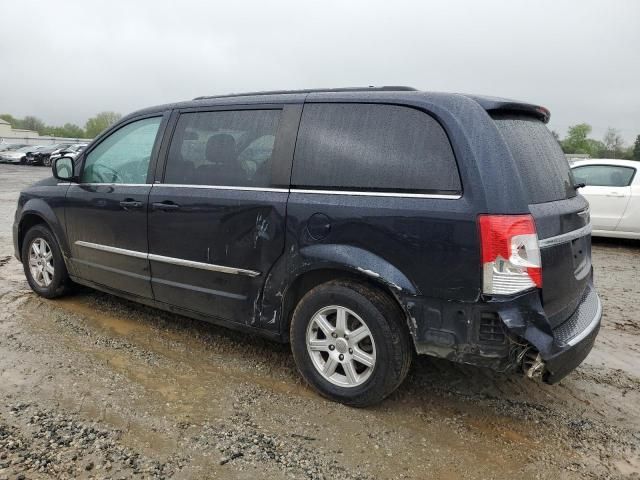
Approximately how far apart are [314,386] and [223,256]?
106 cm

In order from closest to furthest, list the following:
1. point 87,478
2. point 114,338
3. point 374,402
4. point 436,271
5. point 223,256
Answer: point 87,478, point 436,271, point 374,402, point 223,256, point 114,338

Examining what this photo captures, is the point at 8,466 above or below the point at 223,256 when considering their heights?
below

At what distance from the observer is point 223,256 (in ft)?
11.9

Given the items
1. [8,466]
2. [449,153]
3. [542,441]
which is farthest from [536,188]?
[8,466]

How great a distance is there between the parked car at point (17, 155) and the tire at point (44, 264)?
3399 cm

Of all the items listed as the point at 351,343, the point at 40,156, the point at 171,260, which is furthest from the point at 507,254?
the point at 40,156

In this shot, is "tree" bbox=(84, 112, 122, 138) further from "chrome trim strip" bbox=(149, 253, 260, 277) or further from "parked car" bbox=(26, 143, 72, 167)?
"chrome trim strip" bbox=(149, 253, 260, 277)

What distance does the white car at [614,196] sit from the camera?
341 inches

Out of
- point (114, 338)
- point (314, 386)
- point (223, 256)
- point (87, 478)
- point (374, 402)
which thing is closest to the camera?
point (87, 478)

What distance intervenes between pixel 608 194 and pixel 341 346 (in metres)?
7.42

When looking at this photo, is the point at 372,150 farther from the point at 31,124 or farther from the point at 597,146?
the point at 31,124

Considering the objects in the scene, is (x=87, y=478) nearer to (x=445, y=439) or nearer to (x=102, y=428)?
(x=102, y=428)

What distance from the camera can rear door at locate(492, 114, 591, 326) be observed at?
9.22ft

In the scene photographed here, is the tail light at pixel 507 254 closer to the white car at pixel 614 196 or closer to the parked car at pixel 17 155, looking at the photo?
the white car at pixel 614 196
